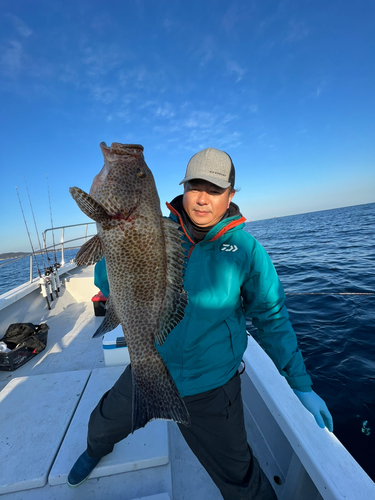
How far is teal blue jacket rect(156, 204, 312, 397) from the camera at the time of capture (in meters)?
2.19

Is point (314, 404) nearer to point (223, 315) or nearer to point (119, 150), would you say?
point (223, 315)

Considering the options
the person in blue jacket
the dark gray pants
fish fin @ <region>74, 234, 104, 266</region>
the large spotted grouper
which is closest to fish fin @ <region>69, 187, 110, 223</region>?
the large spotted grouper

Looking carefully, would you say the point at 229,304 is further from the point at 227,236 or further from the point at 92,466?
the point at 92,466

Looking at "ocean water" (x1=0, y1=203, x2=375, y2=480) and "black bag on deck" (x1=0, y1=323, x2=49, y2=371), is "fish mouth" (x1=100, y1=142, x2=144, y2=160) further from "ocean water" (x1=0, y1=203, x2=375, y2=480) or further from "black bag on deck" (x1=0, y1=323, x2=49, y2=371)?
"ocean water" (x1=0, y1=203, x2=375, y2=480)

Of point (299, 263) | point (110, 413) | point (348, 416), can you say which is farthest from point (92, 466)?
point (299, 263)

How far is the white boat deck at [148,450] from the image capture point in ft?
7.36

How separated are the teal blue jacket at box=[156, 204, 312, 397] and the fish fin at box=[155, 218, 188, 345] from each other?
199 mm

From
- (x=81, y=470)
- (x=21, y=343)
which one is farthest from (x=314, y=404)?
(x=21, y=343)

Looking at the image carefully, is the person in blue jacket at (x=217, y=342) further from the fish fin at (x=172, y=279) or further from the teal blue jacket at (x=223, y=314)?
the fish fin at (x=172, y=279)

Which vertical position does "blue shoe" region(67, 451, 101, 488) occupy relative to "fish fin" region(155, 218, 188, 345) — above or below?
below

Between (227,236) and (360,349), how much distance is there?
6013 millimetres

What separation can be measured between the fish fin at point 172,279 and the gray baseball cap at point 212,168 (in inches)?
24.9

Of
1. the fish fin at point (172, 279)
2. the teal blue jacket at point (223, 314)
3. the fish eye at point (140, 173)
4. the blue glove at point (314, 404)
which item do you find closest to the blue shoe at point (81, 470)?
the teal blue jacket at point (223, 314)

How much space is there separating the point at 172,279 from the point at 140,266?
0.28 metres
